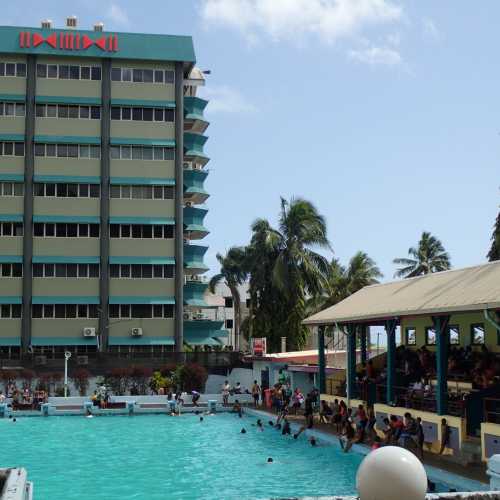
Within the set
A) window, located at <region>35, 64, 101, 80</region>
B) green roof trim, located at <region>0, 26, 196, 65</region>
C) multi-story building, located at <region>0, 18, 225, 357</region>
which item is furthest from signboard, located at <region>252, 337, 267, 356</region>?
window, located at <region>35, 64, 101, 80</region>

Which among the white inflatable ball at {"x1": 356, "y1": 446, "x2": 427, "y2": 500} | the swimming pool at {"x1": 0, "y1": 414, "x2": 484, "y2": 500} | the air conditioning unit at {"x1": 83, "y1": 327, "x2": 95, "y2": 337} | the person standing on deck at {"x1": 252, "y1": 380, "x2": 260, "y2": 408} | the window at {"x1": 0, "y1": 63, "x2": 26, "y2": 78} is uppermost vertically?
the window at {"x1": 0, "y1": 63, "x2": 26, "y2": 78}

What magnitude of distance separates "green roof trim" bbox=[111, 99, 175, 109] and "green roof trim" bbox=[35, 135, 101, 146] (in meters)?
3.02

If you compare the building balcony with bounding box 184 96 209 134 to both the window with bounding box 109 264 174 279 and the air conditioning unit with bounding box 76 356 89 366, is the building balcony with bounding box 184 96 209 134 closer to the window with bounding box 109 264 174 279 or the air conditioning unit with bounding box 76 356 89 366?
the window with bounding box 109 264 174 279

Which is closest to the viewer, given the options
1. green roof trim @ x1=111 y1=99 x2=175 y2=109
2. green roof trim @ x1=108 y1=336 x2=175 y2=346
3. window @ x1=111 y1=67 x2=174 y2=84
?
green roof trim @ x1=108 y1=336 x2=175 y2=346

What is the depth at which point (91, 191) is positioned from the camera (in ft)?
196

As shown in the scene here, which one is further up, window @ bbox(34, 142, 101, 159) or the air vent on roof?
the air vent on roof

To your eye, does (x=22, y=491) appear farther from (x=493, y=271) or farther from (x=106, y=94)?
(x=106, y=94)

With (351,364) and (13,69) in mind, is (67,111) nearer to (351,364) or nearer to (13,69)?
(13,69)

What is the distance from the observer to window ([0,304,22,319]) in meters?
58.2

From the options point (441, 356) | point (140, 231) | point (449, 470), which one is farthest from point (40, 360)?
point (449, 470)

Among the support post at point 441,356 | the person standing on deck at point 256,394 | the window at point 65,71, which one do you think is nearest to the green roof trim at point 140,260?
the window at point 65,71

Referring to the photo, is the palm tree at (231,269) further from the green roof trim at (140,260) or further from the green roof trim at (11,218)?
the green roof trim at (11,218)

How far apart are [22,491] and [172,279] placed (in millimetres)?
49481

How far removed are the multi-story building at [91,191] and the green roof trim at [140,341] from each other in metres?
0.08
